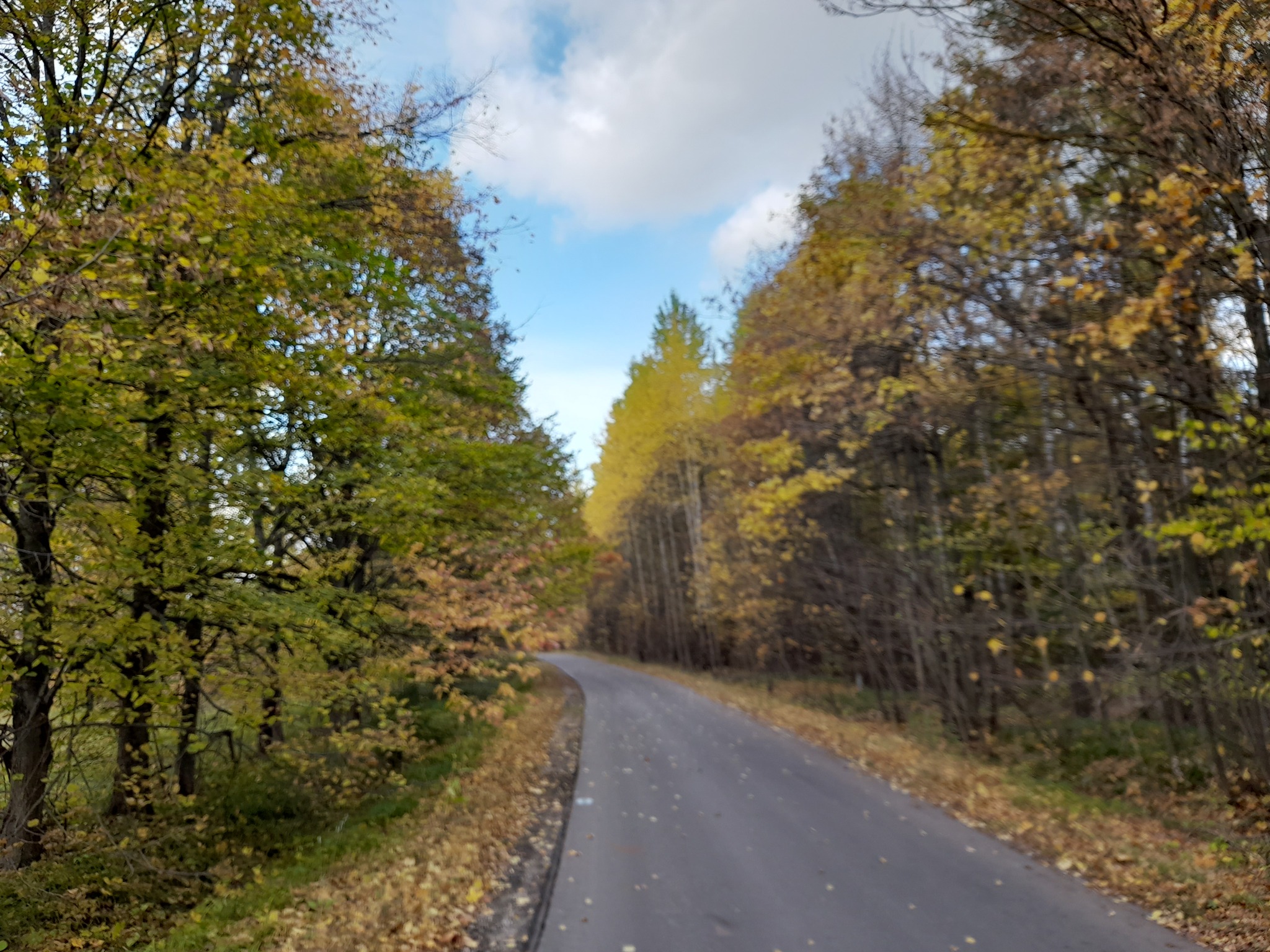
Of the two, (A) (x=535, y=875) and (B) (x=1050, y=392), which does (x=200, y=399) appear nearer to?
(A) (x=535, y=875)

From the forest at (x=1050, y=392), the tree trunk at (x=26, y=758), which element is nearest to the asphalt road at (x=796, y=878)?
the forest at (x=1050, y=392)

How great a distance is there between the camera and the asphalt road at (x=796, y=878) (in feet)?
17.6

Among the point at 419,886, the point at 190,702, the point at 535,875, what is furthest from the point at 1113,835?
the point at 190,702

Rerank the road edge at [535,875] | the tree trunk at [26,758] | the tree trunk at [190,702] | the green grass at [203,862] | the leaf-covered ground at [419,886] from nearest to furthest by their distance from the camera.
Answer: the leaf-covered ground at [419,886] → the road edge at [535,875] → the green grass at [203,862] → the tree trunk at [26,758] → the tree trunk at [190,702]

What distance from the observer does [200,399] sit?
6.45 m

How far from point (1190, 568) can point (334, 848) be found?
11.3 m

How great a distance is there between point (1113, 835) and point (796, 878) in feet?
12.5

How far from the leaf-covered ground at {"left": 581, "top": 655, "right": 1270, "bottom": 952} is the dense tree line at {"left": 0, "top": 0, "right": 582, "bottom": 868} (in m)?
6.41

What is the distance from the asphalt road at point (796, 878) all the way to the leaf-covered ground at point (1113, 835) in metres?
0.30

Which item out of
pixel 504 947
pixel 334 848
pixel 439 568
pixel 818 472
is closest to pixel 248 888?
pixel 334 848

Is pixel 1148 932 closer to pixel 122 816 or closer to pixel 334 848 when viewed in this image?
pixel 334 848

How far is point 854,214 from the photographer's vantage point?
34.9ft

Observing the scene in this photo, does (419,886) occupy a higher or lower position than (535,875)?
higher

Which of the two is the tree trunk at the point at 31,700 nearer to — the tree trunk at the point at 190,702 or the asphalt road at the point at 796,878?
the tree trunk at the point at 190,702
